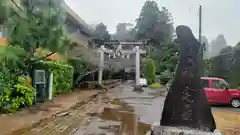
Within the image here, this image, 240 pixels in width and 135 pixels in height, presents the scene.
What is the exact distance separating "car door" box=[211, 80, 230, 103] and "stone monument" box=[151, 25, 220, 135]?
9471 millimetres

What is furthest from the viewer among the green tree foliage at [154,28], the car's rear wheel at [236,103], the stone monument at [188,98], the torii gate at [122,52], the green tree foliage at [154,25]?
the green tree foliage at [154,25]

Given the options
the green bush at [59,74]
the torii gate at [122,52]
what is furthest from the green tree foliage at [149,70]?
the green bush at [59,74]

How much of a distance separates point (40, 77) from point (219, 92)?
865 cm

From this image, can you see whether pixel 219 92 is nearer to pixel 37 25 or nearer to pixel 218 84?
pixel 218 84

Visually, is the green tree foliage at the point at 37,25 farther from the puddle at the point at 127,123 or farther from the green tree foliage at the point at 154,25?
the green tree foliage at the point at 154,25

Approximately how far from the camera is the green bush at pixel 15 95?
9219 mm

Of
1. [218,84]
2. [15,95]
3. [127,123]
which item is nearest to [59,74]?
[15,95]

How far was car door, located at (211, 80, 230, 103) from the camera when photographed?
1362 cm

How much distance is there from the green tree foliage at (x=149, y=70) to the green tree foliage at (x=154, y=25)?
14923 mm

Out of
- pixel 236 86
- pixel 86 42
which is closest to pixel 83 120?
pixel 236 86

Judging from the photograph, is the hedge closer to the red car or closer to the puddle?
the puddle

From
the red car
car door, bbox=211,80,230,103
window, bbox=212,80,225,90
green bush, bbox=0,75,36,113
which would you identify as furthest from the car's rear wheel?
Result: green bush, bbox=0,75,36,113

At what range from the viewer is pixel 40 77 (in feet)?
42.0

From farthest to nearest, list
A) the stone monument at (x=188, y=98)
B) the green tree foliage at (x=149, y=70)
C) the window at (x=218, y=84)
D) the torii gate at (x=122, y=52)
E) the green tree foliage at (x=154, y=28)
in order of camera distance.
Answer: the green tree foliage at (x=154, y=28) → the green tree foliage at (x=149, y=70) → the torii gate at (x=122, y=52) → the window at (x=218, y=84) → the stone monument at (x=188, y=98)
